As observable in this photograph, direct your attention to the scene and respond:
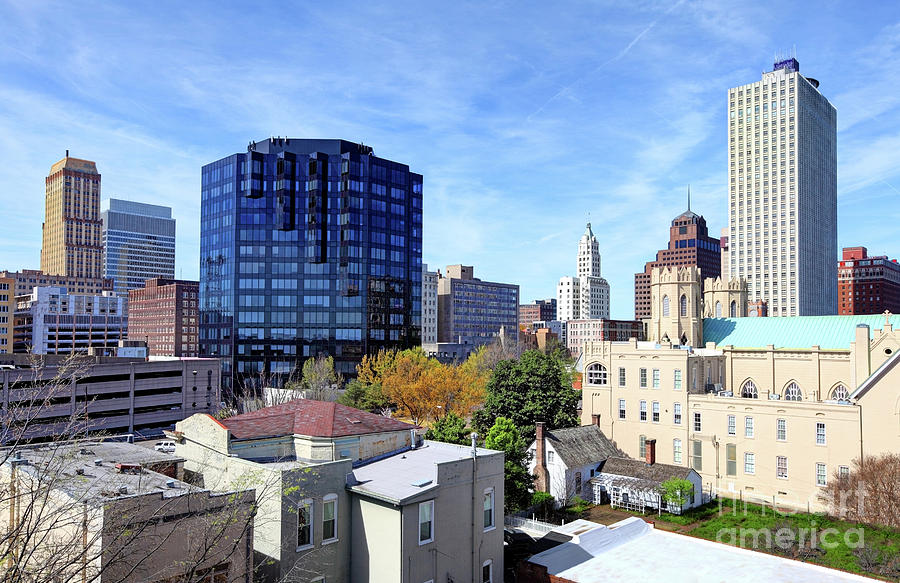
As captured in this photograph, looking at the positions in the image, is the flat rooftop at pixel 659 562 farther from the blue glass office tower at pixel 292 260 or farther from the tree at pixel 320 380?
the blue glass office tower at pixel 292 260

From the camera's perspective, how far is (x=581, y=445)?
55656 millimetres

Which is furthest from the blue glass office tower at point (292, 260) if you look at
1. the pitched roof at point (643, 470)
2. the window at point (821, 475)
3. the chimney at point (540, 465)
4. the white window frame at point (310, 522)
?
the white window frame at point (310, 522)

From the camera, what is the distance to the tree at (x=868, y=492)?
130 feet

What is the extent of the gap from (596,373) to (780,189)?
4679 inches

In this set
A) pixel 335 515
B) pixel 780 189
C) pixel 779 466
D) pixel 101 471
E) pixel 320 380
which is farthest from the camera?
pixel 780 189

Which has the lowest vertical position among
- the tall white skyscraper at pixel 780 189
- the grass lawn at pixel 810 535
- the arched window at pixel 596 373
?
the grass lawn at pixel 810 535

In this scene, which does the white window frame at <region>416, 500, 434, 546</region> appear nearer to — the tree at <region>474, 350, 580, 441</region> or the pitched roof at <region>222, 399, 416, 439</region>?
the pitched roof at <region>222, 399, 416, 439</region>

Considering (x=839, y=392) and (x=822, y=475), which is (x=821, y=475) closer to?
(x=822, y=475)

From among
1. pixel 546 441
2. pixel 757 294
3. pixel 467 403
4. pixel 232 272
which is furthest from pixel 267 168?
pixel 757 294

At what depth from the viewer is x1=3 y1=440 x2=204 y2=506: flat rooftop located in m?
18.3

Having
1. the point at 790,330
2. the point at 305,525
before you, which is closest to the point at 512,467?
the point at 305,525

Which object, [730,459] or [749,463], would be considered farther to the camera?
[730,459]

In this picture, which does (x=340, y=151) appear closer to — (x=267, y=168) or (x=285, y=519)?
(x=267, y=168)

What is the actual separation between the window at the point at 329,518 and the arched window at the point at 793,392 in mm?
52861
